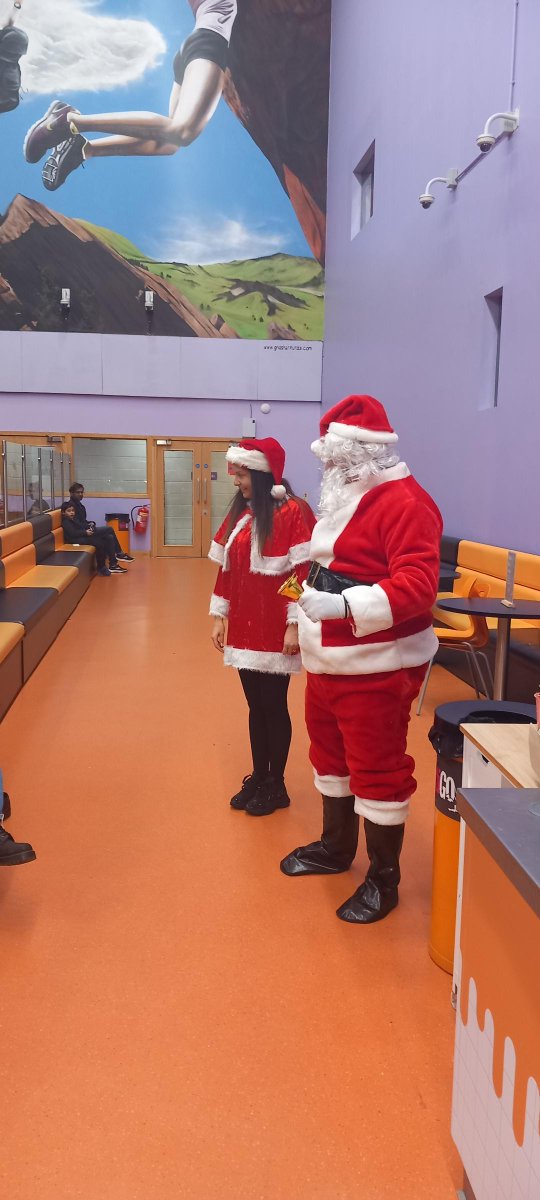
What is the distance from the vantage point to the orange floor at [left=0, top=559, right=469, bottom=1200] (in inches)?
63.1

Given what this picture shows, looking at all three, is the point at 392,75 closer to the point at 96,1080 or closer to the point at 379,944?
the point at 379,944

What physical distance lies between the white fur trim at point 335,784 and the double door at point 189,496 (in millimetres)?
11010

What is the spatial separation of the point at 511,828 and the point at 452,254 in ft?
22.4

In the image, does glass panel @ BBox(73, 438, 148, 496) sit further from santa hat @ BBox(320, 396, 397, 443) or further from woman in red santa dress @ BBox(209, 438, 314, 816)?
santa hat @ BBox(320, 396, 397, 443)

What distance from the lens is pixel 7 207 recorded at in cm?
1277

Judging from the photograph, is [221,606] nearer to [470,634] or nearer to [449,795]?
[449,795]

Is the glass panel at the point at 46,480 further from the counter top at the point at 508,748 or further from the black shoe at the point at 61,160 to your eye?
the counter top at the point at 508,748

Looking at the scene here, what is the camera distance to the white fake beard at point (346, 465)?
2297 millimetres

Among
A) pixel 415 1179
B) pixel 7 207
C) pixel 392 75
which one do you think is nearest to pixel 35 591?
pixel 415 1179

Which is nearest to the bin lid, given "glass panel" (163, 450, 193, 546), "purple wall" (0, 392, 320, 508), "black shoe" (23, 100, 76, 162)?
"purple wall" (0, 392, 320, 508)

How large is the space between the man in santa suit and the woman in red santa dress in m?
0.54

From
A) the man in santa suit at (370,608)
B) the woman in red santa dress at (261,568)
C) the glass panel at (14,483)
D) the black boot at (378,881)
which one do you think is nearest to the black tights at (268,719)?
the woman in red santa dress at (261,568)

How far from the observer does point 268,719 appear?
3174mm

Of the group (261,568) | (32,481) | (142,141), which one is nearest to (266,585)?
(261,568)
